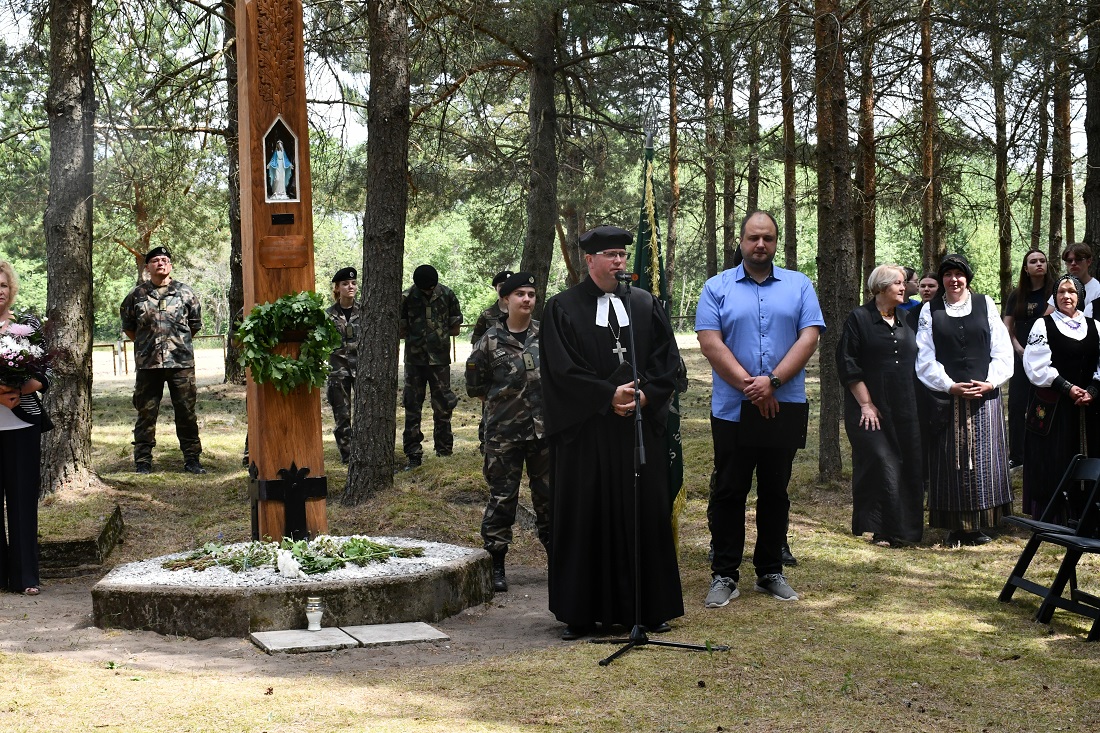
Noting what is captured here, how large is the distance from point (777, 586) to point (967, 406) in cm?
262

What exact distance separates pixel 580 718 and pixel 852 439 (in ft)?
16.5

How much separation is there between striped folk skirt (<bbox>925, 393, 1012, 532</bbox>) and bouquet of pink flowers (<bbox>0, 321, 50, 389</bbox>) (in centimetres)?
654

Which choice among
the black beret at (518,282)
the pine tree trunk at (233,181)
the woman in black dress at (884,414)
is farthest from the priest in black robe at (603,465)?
the pine tree trunk at (233,181)

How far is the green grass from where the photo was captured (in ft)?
15.6

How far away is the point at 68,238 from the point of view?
10.4 metres

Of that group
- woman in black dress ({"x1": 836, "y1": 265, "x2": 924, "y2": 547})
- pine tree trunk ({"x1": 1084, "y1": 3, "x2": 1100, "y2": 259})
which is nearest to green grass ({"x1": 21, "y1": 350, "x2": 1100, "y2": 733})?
woman in black dress ({"x1": 836, "y1": 265, "x2": 924, "y2": 547})

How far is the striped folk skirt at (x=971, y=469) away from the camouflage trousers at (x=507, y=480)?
10.2 ft

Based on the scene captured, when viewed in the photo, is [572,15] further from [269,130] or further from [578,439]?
[578,439]

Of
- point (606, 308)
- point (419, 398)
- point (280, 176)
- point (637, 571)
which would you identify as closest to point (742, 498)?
point (637, 571)

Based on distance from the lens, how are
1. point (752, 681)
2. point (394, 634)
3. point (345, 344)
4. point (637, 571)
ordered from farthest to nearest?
point (345, 344)
point (394, 634)
point (637, 571)
point (752, 681)

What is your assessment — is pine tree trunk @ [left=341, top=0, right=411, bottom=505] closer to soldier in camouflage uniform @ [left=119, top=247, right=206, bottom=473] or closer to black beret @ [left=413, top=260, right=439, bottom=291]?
black beret @ [left=413, top=260, right=439, bottom=291]

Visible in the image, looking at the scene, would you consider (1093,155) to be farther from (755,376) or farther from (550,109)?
(550,109)

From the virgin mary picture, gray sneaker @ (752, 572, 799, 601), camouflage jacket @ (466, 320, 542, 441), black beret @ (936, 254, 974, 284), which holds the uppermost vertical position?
the virgin mary picture

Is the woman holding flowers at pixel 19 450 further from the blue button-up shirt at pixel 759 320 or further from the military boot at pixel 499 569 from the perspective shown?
the blue button-up shirt at pixel 759 320
